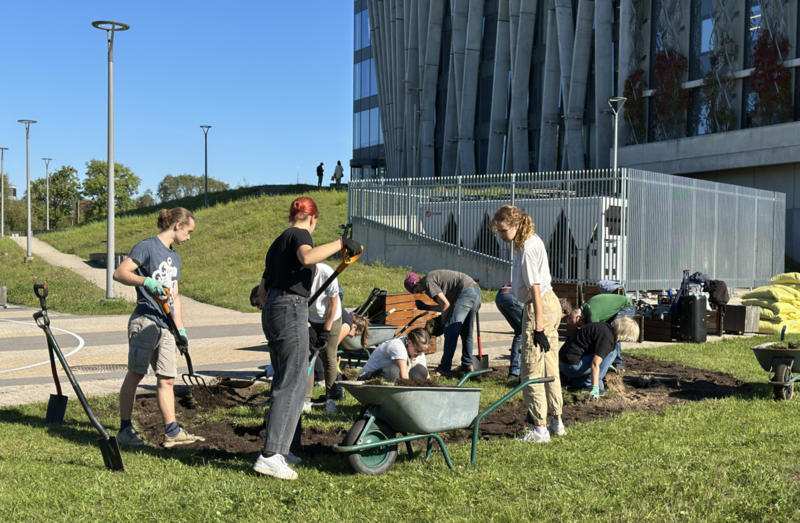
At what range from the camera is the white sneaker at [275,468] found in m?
4.80

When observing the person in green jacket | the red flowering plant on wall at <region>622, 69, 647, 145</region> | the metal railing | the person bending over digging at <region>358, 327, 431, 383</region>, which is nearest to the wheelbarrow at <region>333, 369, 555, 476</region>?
the person bending over digging at <region>358, 327, 431, 383</region>

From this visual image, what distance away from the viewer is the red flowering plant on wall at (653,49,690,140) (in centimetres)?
3384

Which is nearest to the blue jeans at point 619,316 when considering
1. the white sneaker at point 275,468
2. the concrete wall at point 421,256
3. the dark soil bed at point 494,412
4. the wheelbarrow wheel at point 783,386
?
the dark soil bed at point 494,412

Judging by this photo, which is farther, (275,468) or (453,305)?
(453,305)

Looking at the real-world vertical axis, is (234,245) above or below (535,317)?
above

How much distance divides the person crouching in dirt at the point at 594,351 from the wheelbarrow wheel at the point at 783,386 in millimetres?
1367

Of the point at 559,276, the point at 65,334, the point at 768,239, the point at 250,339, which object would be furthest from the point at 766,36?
the point at 65,334

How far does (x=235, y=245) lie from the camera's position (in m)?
30.3

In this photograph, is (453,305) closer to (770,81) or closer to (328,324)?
(328,324)

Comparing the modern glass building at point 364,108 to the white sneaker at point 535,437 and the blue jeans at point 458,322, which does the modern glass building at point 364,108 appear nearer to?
the blue jeans at point 458,322

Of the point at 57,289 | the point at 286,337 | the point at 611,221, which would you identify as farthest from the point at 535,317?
the point at 57,289

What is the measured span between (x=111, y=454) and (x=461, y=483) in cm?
222

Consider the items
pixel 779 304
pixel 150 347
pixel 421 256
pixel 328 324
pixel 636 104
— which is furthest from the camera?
pixel 636 104

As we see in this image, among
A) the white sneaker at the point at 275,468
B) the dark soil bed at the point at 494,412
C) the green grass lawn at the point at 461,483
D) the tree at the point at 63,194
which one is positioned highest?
the tree at the point at 63,194
